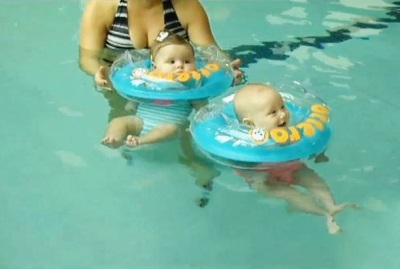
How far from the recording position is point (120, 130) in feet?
9.23

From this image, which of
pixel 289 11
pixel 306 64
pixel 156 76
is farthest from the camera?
pixel 289 11

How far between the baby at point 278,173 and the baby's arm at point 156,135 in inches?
12.3

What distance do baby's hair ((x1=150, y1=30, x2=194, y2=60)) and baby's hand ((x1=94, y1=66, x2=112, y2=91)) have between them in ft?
0.83

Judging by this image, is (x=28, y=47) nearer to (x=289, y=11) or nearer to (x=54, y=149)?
(x=54, y=149)

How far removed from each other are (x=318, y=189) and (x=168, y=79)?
79 centimetres

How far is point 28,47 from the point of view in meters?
→ 3.86

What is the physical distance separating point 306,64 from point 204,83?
0.82 metres

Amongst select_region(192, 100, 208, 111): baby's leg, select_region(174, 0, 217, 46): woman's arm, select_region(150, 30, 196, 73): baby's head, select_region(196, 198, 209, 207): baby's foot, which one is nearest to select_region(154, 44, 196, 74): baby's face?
select_region(150, 30, 196, 73): baby's head

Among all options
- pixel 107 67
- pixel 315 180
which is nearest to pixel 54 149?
pixel 107 67

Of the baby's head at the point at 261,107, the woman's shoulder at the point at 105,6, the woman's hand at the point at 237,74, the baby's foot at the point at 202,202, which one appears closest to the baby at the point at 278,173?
the baby's head at the point at 261,107

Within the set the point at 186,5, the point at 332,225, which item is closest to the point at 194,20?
the point at 186,5

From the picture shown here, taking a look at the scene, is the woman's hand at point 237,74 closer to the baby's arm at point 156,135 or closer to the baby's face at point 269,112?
the baby's arm at point 156,135

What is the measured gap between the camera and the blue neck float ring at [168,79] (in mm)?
2928

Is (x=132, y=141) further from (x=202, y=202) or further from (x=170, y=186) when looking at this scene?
(x=202, y=202)
